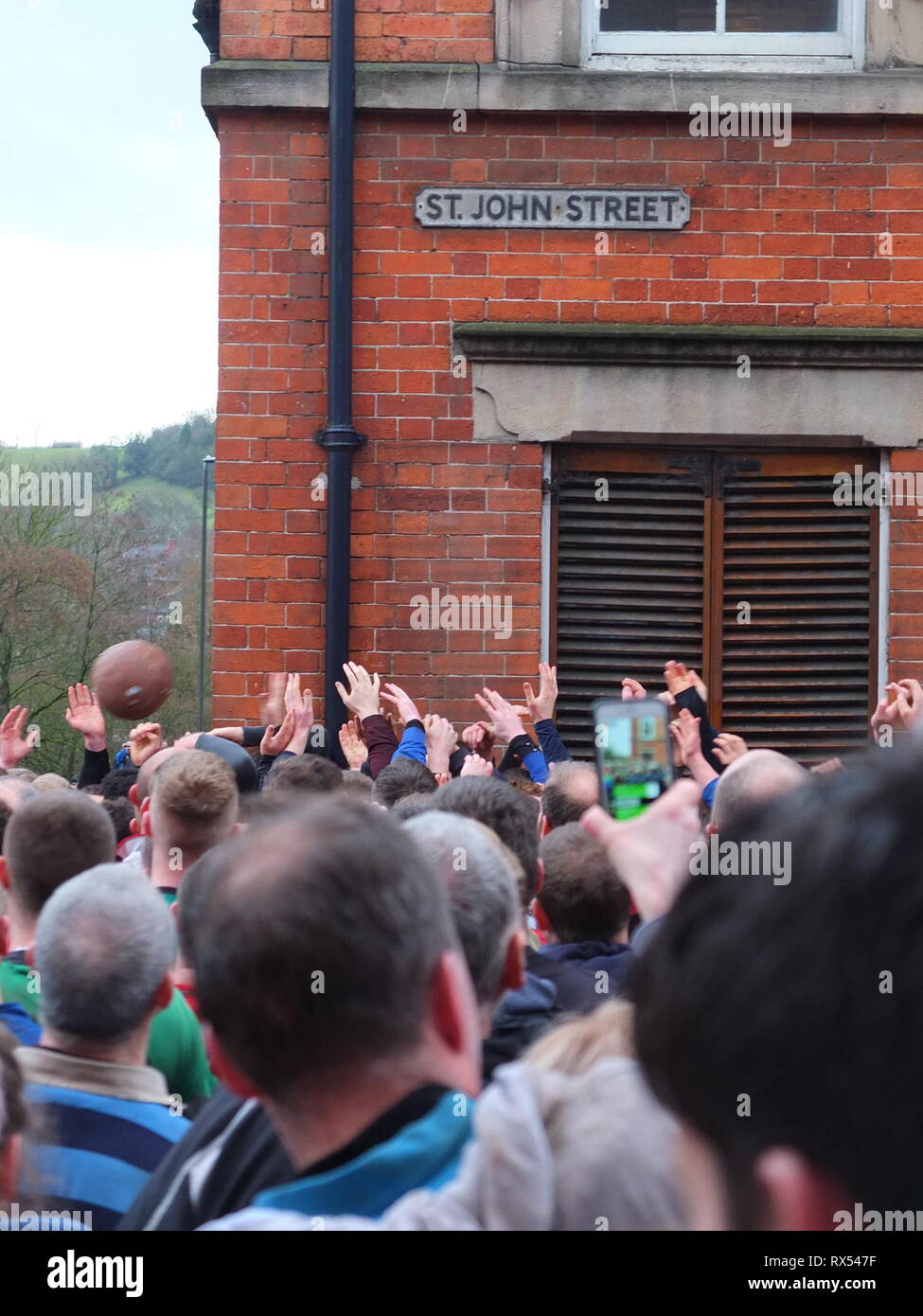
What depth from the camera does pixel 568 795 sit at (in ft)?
14.9

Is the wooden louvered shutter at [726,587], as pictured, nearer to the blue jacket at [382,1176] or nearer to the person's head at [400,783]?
the person's head at [400,783]

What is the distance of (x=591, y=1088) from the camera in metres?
1.43

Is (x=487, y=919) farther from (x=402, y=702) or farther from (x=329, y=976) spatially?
(x=402, y=702)

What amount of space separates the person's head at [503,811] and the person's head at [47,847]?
90 cm

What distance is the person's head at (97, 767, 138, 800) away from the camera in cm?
668

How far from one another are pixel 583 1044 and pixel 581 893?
1885mm

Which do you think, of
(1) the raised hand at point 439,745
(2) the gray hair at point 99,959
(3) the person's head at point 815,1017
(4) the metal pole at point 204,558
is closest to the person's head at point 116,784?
(1) the raised hand at point 439,745

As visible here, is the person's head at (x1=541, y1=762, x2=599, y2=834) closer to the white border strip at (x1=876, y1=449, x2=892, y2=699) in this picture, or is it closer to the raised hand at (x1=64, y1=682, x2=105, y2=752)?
the raised hand at (x1=64, y1=682, x2=105, y2=752)

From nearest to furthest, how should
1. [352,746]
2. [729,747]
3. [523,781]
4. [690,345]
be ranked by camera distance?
[729,747]
[523,781]
[352,746]
[690,345]

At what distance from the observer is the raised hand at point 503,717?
649 cm

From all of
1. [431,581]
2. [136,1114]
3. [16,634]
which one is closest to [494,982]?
[136,1114]

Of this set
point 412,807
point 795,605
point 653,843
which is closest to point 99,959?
point 653,843

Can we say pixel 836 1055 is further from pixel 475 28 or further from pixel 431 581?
pixel 475 28

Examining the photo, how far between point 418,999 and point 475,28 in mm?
6347
